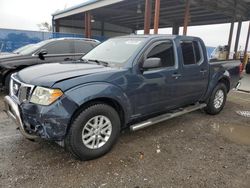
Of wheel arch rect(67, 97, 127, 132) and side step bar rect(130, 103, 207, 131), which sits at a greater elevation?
wheel arch rect(67, 97, 127, 132)

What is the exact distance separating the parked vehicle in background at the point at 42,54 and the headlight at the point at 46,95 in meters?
2.88

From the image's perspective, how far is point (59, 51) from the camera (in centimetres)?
721

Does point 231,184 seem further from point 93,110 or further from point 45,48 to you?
point 45,48

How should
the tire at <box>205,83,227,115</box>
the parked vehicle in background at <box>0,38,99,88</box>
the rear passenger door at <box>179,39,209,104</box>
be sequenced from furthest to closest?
1. the parked vehicle in background at <box>0,38,99,88</box>
2. the tire at <box>205,83,227,115</box>
3. the rear passenger door at <box>179,39,209,104</box>

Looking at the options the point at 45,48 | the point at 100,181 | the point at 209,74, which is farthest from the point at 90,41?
the point at 100,181

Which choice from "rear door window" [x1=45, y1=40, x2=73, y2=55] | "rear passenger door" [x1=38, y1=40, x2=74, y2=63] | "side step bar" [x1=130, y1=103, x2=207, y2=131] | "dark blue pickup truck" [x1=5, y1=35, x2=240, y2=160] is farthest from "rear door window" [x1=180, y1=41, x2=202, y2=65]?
"rear door window" [x1=45, y1=40, x2=73, y2=55]

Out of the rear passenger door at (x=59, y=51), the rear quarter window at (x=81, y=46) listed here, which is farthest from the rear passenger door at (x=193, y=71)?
the rear quarter window at (x=81, y=46)

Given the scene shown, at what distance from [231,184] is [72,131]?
2.08m

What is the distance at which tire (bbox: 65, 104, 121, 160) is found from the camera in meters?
2.89

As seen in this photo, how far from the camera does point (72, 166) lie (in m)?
3.02

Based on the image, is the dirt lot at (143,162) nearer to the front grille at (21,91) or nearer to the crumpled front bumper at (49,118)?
the crumpled front bumper at (49,118)

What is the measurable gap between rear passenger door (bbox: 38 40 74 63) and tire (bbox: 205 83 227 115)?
4150mm

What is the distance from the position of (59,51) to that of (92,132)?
15.8ft

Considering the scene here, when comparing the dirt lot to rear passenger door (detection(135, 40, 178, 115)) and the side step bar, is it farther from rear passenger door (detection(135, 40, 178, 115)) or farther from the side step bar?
rear passenger door (detection(135, 40, 178, 115))
